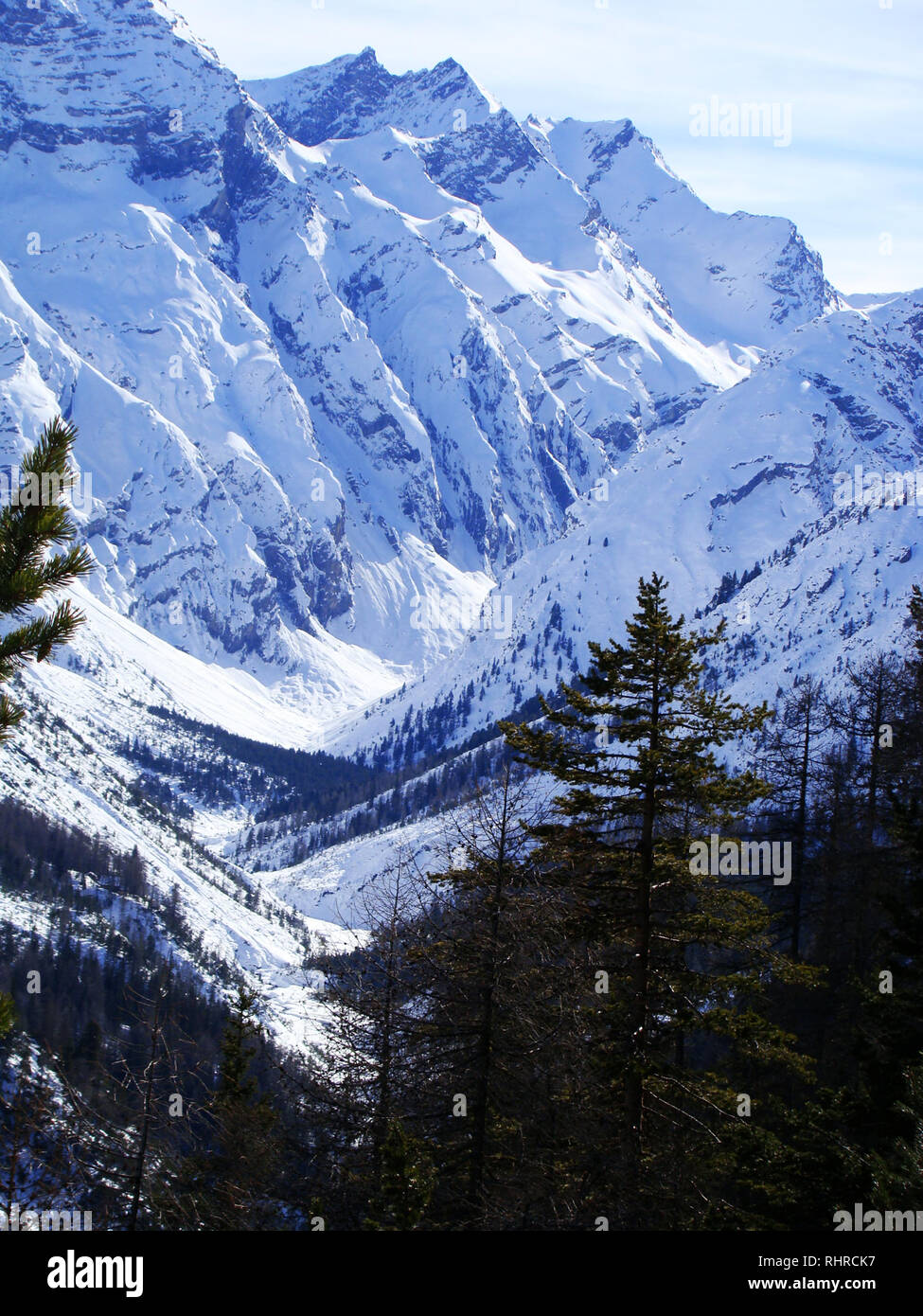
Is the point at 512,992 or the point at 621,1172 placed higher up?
the point at 512,992

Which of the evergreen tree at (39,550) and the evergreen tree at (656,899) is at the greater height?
the evergreen tree at (39,550)

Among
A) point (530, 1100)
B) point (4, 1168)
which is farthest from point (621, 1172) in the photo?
point (4, 1168)

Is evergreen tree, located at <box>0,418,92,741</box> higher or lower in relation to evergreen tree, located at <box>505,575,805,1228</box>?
higher

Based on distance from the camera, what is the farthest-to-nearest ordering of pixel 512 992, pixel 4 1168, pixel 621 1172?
pixel 512 992
pixel 621 1172
pixel 4 1168

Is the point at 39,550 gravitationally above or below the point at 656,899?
above

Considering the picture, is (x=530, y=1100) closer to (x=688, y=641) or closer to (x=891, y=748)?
(x=688, y=641)

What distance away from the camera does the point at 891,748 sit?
33.4 meters

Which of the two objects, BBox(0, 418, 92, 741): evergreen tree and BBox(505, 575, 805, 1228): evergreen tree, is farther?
BBox(505, 575, 805, 1228): evergreen tree

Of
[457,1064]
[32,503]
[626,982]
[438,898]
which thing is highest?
[32,503]

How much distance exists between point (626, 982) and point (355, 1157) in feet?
19.8

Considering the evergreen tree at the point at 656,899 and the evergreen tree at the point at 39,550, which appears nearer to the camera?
the evergreen tree at the point at 39,550

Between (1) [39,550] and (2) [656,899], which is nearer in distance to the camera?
(1) [39,550]
